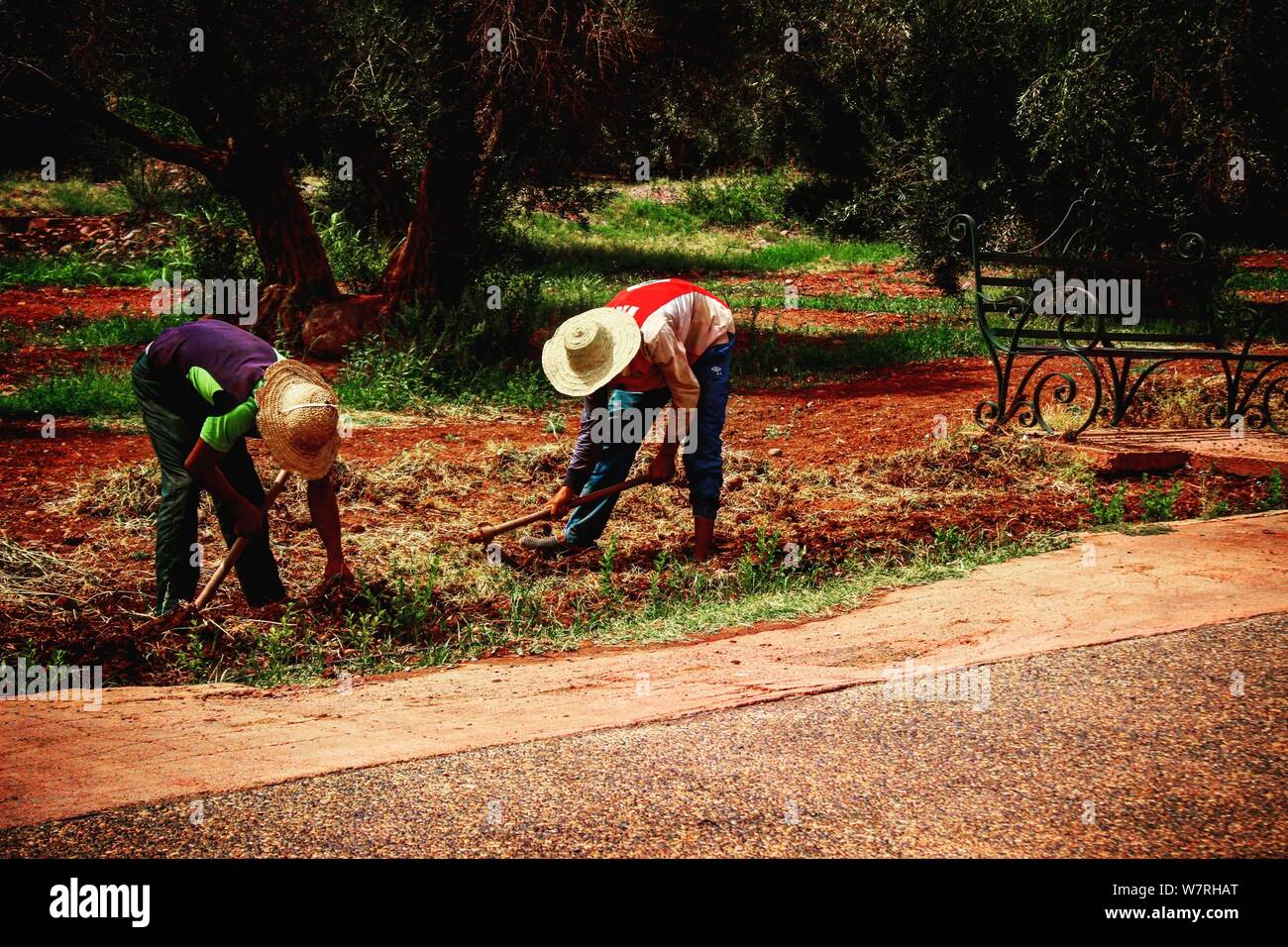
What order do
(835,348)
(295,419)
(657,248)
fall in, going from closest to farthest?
(295,419) < (835,348) < (657,248)

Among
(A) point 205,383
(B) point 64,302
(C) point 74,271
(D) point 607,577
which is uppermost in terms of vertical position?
(C) point 74,271

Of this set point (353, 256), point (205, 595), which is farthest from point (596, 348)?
point (353, 256)

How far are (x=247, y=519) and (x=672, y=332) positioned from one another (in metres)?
2.00

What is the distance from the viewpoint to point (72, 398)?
8.84 meters

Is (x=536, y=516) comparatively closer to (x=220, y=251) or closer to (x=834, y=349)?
(x=834, y=349)

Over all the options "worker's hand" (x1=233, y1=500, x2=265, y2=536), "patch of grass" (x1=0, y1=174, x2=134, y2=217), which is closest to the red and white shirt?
"worker's hand" (x1=233, y1=500, x2=265, y2=536)

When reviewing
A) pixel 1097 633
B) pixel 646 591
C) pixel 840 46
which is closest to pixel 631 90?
pixel 840 46

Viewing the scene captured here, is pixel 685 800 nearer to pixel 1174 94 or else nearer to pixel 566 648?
pixel 566 648

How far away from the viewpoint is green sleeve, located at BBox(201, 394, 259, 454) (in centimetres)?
453

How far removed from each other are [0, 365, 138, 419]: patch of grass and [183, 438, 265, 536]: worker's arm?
14.3ft

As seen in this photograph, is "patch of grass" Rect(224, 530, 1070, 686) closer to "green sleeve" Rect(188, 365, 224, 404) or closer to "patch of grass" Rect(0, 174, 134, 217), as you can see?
"green sleeve" Rect(188, 365, 224, 404)

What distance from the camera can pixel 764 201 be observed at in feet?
79.5

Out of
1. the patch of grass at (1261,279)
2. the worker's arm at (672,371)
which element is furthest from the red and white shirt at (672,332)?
the patch of grass at (1261,279)

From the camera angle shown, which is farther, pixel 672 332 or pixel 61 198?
pixel 61 198
